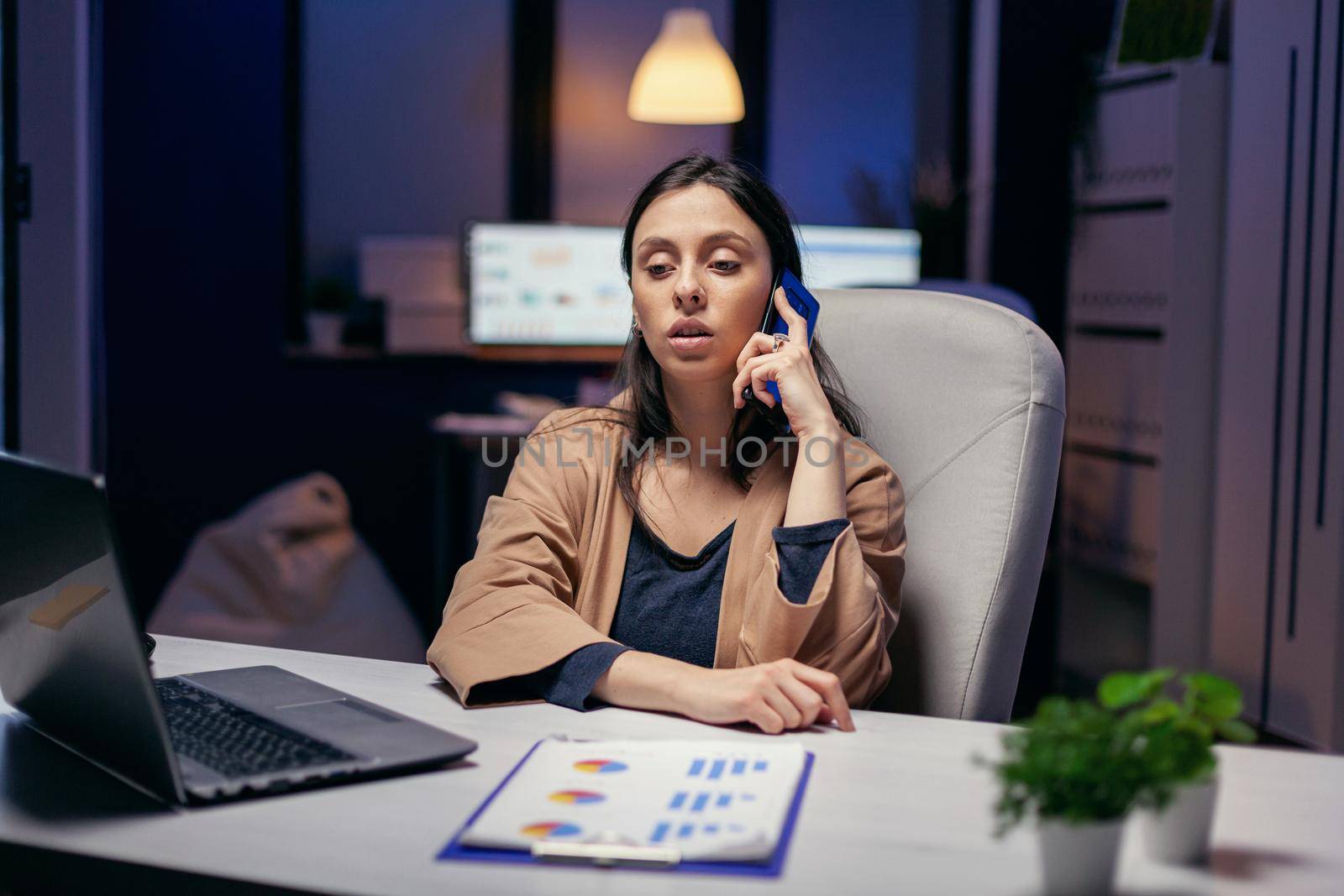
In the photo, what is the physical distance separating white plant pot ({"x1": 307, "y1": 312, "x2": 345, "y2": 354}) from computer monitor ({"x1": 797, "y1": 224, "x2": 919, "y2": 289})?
1.57 meters

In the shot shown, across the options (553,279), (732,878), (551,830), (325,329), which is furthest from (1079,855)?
(325,329)

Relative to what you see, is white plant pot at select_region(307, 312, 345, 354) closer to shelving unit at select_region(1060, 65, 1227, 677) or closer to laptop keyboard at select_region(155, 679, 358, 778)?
shelving unit at select_region(1060, 65, 1227, 677)

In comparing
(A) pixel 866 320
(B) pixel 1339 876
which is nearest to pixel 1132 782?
(B) pixel 1339 876

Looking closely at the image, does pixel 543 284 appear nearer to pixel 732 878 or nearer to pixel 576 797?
pixel 576 797

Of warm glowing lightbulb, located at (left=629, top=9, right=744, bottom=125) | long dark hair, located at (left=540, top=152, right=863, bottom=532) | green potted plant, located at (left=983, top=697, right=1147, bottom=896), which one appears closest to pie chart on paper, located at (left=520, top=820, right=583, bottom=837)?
green potted plant, located at (left=983, top=697, right=1147, bottom=896)

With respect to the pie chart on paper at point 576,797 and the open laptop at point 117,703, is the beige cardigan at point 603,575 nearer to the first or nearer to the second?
the open laptop at point 117,703

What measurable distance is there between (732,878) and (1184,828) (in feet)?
1.00

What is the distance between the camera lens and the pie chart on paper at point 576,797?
937 millimetres

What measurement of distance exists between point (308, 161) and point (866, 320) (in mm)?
3134

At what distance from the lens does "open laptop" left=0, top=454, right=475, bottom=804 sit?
889mm

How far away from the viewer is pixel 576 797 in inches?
37.2

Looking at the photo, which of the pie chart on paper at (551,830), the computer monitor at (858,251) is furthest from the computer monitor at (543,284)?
the pie chart on paper at (551,830)

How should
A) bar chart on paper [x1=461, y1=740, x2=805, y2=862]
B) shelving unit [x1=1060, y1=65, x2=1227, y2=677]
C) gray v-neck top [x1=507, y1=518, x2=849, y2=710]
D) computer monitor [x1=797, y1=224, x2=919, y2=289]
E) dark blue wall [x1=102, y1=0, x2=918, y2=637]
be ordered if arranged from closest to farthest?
bar chart on paper [x1=461, y1=740, x2=805, y2=862] < gray v-neck top [x1=507, y1=518, x2=849, y2=710] < shelving unit [x1=1060, y1=65, x2=1227, y2=677] < dark blue wall [x1=102, y1=0, x2=918, y2=637] < computer monitor [x1=797, y1=224, x2=919, y2=289]

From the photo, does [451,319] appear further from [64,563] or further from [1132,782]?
[1132,782]
